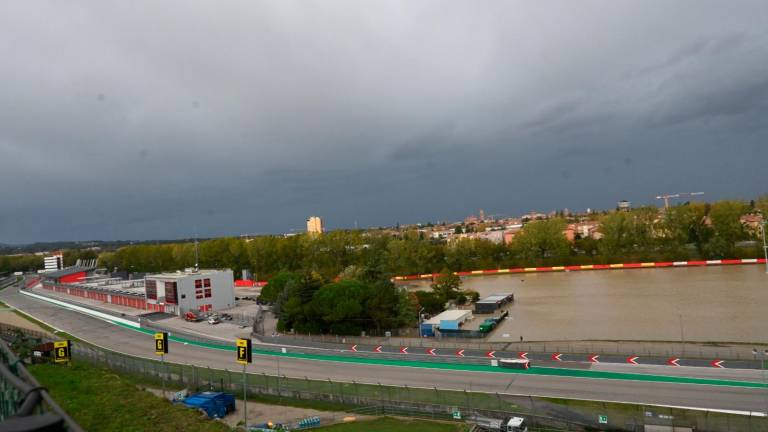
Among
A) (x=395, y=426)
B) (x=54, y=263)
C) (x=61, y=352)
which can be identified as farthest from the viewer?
(x=54, y=263)

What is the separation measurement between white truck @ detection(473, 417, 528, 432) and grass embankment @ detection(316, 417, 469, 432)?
1.71ft

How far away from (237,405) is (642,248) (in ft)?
205

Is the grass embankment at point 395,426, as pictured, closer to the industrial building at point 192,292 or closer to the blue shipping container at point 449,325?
the blue shipping container at point 449,325

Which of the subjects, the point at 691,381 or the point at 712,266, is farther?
the point at 712,266

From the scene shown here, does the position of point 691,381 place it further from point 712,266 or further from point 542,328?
point 712,266

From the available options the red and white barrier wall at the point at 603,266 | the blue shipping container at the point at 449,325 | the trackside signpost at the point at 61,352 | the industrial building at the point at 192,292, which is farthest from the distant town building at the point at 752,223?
the trackside signpost at the point at 61,352

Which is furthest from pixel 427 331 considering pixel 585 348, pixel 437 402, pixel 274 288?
pixel 274 288

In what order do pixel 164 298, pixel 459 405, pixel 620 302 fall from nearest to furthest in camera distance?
1. pixel 459 405
2. pixel 620 302
3. pixel 164 298

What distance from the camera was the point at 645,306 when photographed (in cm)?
3291

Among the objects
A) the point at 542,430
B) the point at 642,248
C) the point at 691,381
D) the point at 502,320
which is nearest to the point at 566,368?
the point at 691,381

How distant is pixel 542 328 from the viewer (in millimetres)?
28609

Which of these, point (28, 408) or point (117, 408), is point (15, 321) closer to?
point (117, 408)

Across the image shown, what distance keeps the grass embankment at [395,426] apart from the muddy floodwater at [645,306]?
12.6 metres

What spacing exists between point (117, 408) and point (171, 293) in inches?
1362
